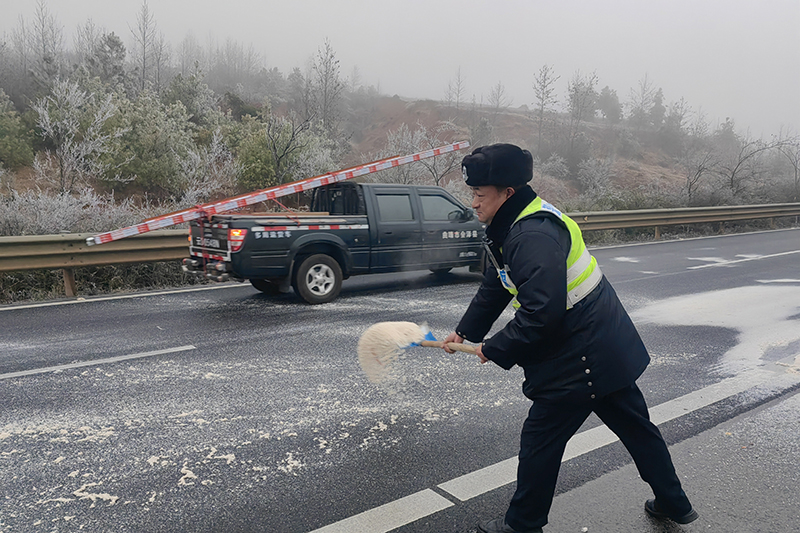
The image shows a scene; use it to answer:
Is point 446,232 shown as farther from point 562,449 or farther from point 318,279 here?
point 562,449

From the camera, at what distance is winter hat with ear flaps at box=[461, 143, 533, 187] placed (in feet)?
8.21

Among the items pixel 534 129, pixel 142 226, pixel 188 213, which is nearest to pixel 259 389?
pixel 188 213

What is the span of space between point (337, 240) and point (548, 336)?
243 inches

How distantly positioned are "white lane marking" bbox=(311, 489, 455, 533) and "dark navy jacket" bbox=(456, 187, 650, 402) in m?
0.87

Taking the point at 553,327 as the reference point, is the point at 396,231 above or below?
above

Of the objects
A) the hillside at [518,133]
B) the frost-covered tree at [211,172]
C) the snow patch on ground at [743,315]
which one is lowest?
the snow patch on ground at [743,315]

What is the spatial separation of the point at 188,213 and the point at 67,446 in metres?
4.98

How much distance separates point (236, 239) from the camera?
24.8ft

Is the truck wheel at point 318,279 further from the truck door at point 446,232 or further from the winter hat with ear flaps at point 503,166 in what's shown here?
the winter hat with ear flaps at point 503,166

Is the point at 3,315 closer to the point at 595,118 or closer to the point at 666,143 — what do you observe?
the point at 666,143

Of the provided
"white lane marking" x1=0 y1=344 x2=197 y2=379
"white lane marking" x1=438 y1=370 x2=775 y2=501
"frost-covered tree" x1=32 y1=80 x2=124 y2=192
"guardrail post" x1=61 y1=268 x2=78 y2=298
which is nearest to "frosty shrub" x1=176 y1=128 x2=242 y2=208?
"frost-covered tree" x1=32 y1=80 x2=124 y2=192

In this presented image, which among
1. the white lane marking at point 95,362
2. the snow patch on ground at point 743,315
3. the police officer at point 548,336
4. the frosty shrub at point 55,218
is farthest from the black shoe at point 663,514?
the frosty shrub at point 55,218

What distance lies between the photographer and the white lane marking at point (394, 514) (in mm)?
2795

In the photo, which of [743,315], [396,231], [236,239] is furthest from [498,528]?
[396,231]
